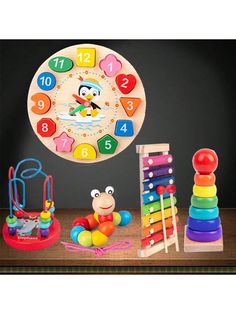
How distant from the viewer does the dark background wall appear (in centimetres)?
336

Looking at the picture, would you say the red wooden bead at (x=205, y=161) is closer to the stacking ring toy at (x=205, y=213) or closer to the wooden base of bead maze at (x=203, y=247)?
the stacking ring toy at (x=205, y=213)

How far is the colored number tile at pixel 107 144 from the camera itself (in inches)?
133

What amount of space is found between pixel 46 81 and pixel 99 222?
2.94ft

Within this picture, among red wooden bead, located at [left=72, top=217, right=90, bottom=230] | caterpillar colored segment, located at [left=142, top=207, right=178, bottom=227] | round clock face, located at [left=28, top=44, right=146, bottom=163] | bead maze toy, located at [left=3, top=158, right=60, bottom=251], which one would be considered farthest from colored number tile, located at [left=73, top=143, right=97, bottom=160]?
caterpillar colored segment, located at [left=142, top=207, right=178, bottom=227]

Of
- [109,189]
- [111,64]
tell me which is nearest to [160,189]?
[109,189]

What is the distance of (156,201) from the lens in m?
2.97

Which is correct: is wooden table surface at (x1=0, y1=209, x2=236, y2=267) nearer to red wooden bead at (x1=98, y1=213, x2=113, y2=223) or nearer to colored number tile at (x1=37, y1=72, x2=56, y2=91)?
red wooden bead at (x1=98, y1=213, x2=113, y2=223)

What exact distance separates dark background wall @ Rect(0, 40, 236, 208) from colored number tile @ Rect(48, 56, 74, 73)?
2.7 inches

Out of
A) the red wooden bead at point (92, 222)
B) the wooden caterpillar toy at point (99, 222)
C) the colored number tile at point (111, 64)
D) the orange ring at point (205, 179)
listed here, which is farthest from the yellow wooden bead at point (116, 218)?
the colored number tile at point (111, 64)

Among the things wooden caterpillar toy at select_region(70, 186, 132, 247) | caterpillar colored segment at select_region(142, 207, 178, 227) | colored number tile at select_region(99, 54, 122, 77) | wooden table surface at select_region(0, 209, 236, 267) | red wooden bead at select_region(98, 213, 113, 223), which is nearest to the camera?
wooden table surface at select_region(0, 209, 236, 267)

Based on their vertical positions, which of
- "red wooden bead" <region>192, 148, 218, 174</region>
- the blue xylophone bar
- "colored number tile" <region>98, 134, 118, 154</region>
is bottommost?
the blue xylophone bar

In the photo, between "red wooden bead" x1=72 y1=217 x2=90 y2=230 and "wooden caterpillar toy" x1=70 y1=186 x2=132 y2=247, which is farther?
"red wooden bead" x1=72 y1=217 x2=90 y2=230
